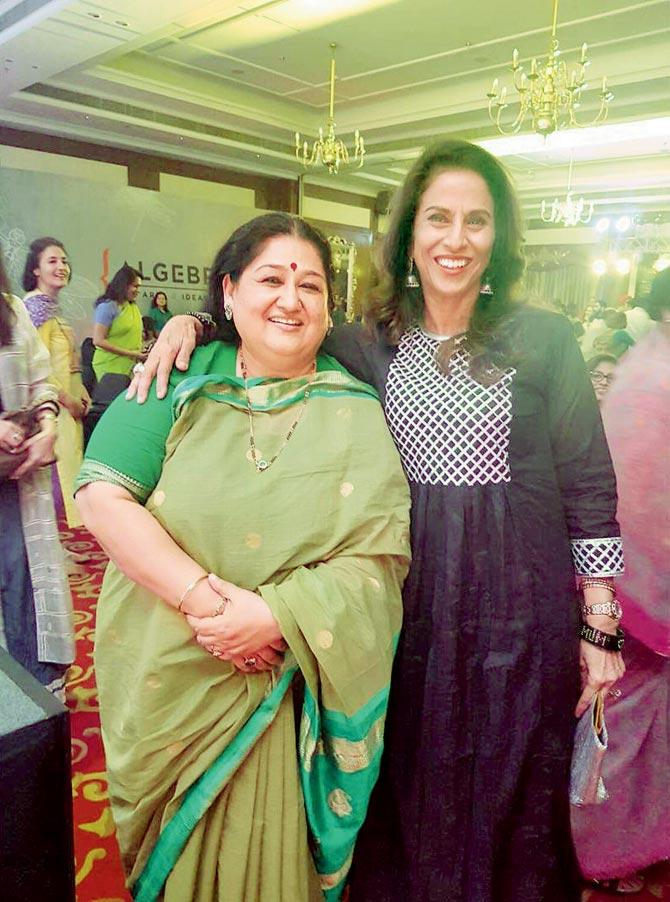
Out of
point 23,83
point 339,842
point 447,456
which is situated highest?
point 23,83

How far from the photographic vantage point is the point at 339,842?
111 cm

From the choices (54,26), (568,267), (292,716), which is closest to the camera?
(292,716)

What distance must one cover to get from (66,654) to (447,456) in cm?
134

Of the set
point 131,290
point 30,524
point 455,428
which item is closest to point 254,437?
point 455,428

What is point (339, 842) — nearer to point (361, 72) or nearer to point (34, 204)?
point (361, 72)

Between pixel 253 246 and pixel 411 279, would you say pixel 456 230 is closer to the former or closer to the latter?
pixel 411 279

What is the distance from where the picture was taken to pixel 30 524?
1895mm

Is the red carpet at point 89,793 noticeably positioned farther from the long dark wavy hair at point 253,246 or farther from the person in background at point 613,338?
the person in background at point 613,338

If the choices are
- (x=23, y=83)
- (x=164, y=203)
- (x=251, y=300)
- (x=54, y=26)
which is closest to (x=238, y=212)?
(x=164, y=203)

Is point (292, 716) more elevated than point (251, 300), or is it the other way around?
point (251, 300)

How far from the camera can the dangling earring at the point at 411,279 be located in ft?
4.26

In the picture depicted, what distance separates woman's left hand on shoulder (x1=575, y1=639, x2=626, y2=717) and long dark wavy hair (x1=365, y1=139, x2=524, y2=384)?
0.51 metres

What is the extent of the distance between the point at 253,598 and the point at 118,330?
14.5 ft

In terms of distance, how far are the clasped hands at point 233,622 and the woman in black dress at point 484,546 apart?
0.29 meters
